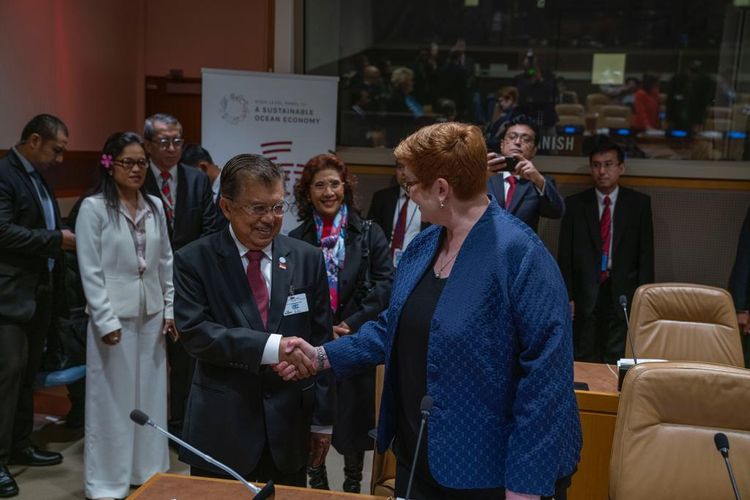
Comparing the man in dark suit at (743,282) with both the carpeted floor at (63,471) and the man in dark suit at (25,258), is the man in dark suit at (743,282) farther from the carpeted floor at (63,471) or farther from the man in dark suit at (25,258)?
the man in dark suit at (25,258)

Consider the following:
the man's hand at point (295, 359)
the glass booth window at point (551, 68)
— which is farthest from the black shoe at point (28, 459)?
the glass booth window at point (551, 68)

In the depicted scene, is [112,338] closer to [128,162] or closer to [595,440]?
[128,162]

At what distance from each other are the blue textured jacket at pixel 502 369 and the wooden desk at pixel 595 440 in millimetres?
1397

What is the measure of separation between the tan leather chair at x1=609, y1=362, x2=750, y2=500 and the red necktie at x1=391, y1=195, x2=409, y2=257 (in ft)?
8.61

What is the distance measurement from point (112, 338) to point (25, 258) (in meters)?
0.75

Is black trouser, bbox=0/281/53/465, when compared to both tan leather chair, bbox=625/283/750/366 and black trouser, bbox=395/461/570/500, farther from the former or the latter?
tan leather chair, bbox=625/283/750/366

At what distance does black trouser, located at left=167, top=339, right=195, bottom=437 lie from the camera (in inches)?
177

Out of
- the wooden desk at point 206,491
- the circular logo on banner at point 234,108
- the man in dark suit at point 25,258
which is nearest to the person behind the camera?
the wooden desk at point 206,491

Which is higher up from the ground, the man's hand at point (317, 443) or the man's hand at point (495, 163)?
the man's hand at point (495, 163)

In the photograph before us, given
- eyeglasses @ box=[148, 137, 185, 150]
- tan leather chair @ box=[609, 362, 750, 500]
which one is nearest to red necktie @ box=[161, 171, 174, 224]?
eyeglasses @ box=[148, 137, 185, 150]

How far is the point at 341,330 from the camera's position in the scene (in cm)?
331

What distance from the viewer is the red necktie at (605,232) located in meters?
5.04

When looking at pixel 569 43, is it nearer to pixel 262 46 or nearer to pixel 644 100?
pixel 644 100

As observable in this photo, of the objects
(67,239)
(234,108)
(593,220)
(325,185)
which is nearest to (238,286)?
(325,185)
